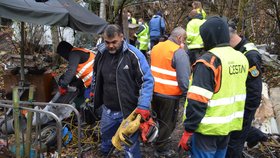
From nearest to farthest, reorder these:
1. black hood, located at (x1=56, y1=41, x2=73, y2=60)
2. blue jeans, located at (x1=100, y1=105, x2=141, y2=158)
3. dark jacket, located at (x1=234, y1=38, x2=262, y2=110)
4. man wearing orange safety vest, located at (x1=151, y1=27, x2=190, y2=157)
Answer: dark jacket, located at (x1=234, y1=38, x2=262, y2=110) → blue jeans, located at (x1=100, y1=105, x2=141, y2=158) → man wearing orange safety vest, located at (x1=151, y1=27, x2=190, y2=157) → black hood, located at (x1=56, y1=41, x2=73, y2=60)

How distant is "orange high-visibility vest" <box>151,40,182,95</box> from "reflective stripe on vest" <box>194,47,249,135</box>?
1.60 m

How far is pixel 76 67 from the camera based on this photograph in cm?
559

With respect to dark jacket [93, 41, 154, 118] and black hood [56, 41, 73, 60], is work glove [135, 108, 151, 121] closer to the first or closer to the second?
dark jacket [93, 41, 154, 118]

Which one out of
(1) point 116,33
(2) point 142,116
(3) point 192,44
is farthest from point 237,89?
(3) point 192,44

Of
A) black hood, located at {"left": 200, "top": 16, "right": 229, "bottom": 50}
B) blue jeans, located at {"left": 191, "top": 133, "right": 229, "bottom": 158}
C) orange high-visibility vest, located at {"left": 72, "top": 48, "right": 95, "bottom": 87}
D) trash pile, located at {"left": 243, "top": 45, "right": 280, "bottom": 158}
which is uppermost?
black hood, located at {"left": 200, "top": 16, "right": 229, "bottom": 50}

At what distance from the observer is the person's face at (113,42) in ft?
14.0

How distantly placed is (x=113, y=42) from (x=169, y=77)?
1090mm

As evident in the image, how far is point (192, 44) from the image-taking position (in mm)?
8570

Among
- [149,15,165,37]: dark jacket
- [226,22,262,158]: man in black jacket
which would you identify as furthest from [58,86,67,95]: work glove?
[149,15,165,37]: dark jacket

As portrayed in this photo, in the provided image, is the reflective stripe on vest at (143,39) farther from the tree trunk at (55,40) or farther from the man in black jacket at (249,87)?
the man in black jacket at (249,87)

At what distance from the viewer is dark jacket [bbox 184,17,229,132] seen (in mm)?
3172

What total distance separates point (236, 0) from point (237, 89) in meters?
9.02

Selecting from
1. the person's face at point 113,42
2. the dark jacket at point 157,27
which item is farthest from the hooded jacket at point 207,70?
the dark jacket at point 157,27

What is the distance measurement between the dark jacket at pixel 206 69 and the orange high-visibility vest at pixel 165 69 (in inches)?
62.2
